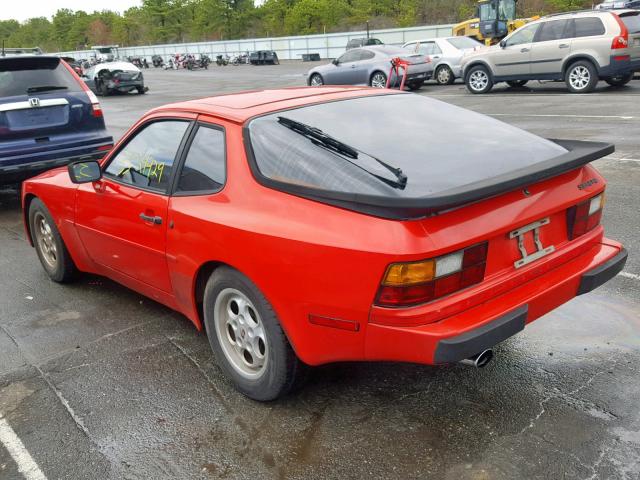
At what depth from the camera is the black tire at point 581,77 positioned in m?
14.8

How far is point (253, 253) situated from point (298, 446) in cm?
90

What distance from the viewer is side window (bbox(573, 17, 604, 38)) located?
1434cm

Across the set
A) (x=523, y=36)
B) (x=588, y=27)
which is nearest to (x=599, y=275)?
(x=588, y=27)

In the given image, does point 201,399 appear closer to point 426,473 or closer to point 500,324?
point 426,473

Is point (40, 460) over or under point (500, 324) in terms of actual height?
under

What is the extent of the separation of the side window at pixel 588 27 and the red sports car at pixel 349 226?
500 inches

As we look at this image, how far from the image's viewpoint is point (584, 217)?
122 inches

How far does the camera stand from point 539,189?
2842mm

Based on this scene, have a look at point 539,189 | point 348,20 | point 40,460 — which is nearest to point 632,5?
point 539,189

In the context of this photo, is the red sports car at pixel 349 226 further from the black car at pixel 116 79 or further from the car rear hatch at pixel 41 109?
the black car at pixel 116 79

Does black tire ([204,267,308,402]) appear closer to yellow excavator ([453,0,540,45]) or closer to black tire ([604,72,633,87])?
black tire ([604,72,633,87])

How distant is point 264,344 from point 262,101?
1.36m

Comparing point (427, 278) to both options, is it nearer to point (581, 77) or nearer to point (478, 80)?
point (581, 77)

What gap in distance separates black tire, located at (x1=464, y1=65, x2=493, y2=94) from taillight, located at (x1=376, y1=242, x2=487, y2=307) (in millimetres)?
15975
